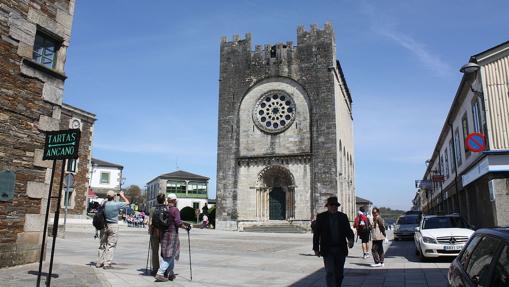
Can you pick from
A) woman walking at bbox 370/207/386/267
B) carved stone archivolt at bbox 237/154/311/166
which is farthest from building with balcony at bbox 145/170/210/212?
woman walking at bbox 370/207/386/267

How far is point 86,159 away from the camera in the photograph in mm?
30609

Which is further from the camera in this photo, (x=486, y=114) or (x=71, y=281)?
(x=486, y=114)

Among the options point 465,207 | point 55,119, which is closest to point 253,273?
point 55,119

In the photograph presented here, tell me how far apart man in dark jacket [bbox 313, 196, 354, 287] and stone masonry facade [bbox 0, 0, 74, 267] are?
6.80 meters

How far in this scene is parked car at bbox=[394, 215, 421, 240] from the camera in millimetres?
22911

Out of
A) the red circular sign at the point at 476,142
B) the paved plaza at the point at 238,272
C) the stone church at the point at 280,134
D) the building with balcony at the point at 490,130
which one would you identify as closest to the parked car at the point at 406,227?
the building with balcony at the point at 490,130

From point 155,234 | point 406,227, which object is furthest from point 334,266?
point 406,227

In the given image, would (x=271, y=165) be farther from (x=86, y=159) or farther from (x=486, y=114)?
(x=486, y=114)

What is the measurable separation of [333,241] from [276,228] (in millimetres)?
24767

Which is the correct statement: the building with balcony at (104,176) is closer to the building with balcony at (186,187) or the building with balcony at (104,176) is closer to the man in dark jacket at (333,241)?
the building with balcony at (186,187)

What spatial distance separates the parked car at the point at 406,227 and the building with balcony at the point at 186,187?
166 ft

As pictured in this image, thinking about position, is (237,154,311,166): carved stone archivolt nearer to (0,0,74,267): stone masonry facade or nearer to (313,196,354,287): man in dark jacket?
(0,0,74,267): stone masonry facade

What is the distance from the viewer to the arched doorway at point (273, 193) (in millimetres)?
32250

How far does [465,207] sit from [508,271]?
22936 millimetres
